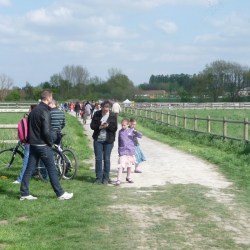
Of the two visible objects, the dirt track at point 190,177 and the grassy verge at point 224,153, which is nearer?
the dirt track at point 190,177

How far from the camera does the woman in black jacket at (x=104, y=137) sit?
10.5m

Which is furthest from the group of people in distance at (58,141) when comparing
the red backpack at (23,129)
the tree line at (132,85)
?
the tree line at (132,85)

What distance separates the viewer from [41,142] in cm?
881

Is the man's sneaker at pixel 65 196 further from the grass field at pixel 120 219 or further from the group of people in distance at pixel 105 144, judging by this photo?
the group of people in distance at pixel 105 144

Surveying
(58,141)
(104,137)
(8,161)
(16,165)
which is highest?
(104,137)

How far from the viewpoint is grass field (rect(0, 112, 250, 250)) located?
6141 mm

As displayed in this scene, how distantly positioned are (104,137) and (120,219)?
11.2 feet

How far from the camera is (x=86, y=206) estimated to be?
322 inches

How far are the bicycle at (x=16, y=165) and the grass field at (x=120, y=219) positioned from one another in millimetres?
394

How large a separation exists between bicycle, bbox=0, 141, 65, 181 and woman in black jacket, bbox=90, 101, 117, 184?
73 centimetres

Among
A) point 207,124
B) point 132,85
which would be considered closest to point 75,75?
point 132,85

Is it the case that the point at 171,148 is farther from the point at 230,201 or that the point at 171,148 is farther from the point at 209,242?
the point at 209,242

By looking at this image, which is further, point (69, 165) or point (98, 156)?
point (69, 165)

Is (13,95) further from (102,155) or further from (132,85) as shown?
(102,155)
